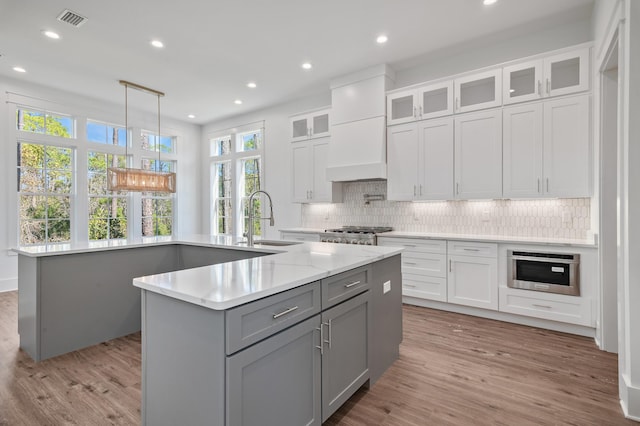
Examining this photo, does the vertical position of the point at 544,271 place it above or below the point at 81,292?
above

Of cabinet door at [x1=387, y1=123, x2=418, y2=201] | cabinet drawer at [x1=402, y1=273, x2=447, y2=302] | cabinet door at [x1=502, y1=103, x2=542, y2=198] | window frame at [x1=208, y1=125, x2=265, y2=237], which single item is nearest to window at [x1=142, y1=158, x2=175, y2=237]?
window frame at [x1=208, y1=125, x2=265, y2=237]

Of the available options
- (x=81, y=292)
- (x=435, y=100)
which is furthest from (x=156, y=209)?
(x=435, y=100)

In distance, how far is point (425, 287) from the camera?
405cm

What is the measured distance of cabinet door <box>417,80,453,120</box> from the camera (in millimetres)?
4098

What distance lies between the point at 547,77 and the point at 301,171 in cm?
359

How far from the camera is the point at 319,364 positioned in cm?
171

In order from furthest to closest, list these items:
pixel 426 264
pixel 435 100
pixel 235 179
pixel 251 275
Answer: pixel 235 179
pixel 435 100
pixel 426 264
pixel 251 275

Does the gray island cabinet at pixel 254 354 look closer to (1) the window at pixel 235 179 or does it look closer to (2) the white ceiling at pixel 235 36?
(2) the white ceiling at pixel 235 36

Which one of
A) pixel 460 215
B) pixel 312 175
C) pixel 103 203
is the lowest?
pixel 460 215

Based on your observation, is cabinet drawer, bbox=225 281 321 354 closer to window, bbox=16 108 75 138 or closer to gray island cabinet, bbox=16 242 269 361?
gray island cabinet, bbox=16 242 269 361

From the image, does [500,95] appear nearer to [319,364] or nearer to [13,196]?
[319,364]

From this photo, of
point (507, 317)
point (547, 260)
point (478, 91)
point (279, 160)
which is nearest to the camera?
point (547, 260)

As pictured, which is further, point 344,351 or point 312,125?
point 312,125

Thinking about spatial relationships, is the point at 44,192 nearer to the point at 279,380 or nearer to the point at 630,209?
the point at 279,380
